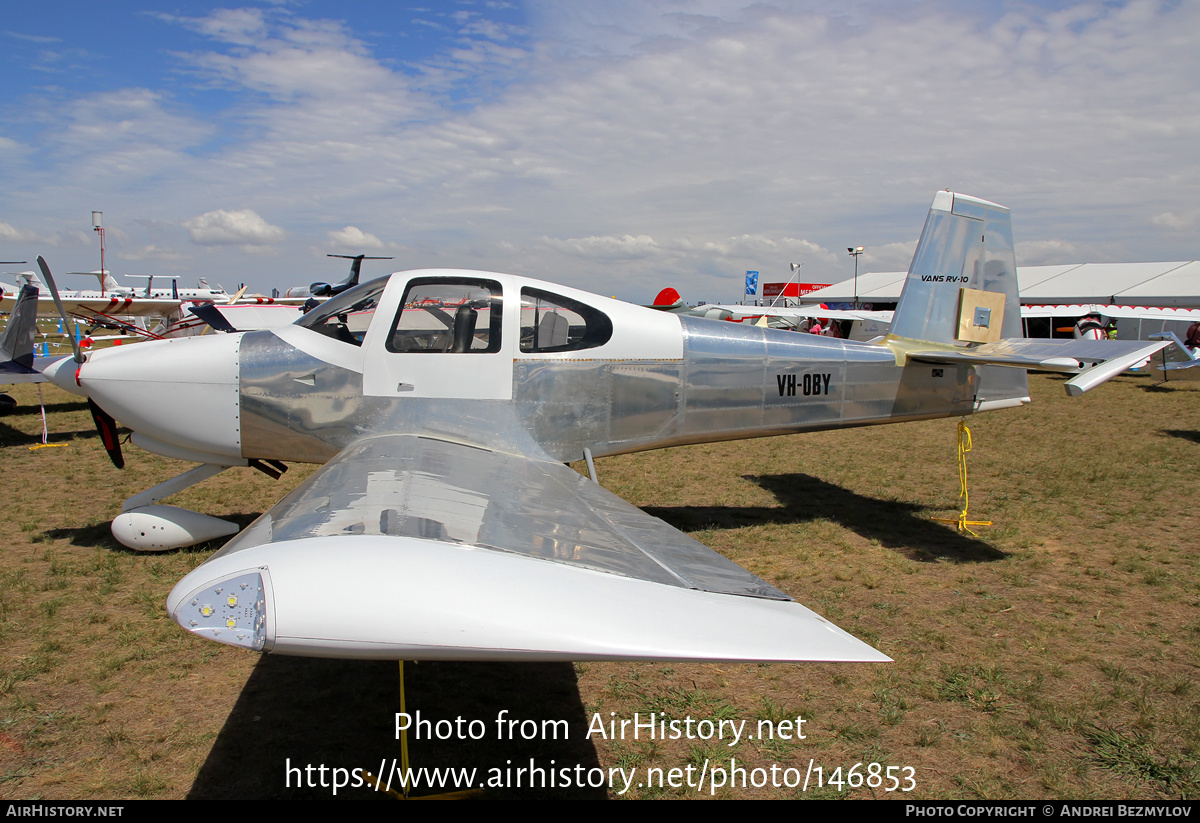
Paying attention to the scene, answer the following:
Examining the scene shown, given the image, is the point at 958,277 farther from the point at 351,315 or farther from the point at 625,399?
the point at 351,315

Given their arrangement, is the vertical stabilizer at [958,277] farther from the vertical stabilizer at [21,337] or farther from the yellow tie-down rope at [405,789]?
the vertical stabilizer at [21,337]

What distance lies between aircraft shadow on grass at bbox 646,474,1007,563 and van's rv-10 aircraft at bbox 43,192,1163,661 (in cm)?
123

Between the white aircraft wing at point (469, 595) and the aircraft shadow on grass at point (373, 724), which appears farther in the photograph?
the aircraft shadow on grass at point (373, 724)

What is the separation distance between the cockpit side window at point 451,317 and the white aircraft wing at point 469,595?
1.90 meters

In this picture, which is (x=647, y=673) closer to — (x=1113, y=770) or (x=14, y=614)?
(x=1113, y=770)

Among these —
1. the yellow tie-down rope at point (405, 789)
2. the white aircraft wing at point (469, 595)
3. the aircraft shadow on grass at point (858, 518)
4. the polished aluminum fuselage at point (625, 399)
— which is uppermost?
the polished aluminum fuselage at point (625, 399)

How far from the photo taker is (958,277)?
253 inches

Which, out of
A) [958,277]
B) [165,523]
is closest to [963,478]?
[958,277]

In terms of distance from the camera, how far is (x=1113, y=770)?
305cm

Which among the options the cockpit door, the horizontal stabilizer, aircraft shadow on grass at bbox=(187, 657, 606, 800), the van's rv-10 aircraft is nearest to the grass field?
aircraft shadow on grass at bbox=(187, 657, 606, 800)

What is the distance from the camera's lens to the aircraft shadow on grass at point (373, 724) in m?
3.00

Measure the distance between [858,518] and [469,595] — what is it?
5909 mm

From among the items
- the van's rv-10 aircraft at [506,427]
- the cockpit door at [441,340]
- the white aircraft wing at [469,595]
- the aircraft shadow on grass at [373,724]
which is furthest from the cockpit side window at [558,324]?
the aircraft shadow on grass at [373,724]

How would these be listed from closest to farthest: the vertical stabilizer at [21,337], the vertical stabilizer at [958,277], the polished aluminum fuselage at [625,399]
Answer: the polished aluminum fuselage at [625,399], the vertical stabilizer at [958,277], the vertical stabilizer at [21,337]
